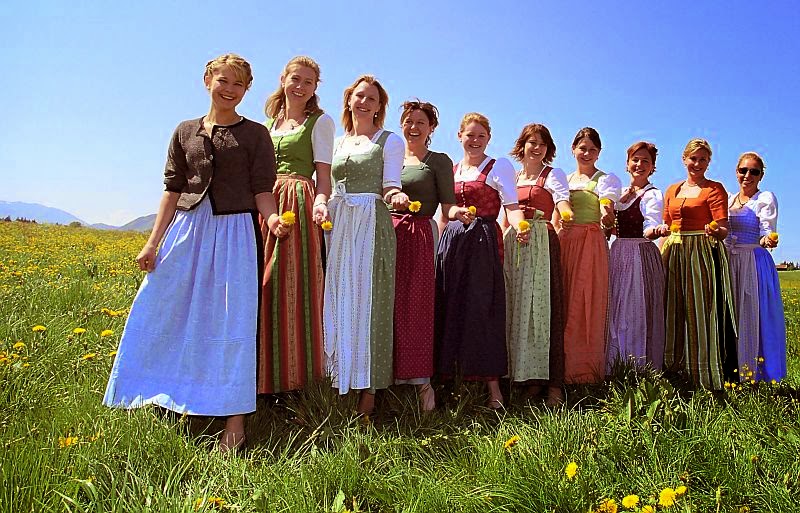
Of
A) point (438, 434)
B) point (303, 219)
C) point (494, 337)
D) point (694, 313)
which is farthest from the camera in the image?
point (694, 313)

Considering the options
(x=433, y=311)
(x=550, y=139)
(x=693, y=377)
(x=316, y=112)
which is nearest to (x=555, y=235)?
(x=550, y=139)

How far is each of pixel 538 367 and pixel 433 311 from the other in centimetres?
85

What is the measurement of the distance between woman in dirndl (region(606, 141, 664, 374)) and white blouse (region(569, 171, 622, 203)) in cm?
29

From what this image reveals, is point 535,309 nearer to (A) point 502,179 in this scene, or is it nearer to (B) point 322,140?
(A) point 502,179

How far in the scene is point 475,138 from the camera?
403 cm

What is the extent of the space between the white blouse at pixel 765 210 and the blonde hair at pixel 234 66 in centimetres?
376

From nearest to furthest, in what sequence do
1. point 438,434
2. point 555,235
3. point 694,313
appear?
point 438,434, point 555,235, point 694,313

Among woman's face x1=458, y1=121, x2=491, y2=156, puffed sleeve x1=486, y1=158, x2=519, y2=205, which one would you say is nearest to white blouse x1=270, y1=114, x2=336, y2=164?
woman's face x1=458, y1=121, x2=491, y2=156

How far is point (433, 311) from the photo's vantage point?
12.3 ft

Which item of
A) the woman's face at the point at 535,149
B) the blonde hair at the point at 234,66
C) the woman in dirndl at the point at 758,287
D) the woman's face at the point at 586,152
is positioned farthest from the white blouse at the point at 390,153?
the woman in dirndl at the point at 758,287

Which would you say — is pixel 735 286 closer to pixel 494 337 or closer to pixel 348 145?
pixel 494 337

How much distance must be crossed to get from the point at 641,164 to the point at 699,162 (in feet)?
1.39

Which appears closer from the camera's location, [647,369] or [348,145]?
[348,145]

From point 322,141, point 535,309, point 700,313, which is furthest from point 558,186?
point 322,141
